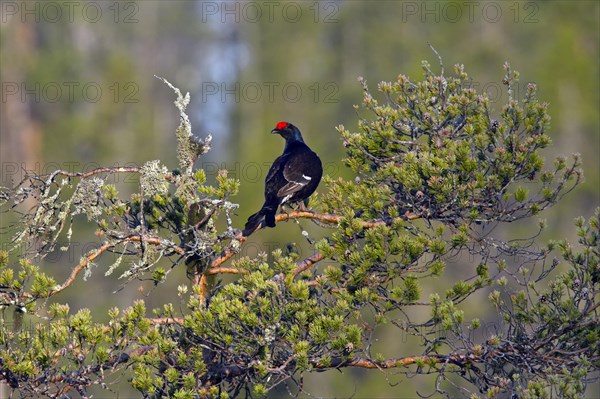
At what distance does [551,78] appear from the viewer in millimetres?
31312

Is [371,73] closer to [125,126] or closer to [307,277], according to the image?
[125,126]

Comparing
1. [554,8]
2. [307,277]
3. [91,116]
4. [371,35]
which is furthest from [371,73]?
[307,277]

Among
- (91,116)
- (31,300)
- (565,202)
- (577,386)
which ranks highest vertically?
(91,116)

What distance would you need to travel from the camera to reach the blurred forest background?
102 ft

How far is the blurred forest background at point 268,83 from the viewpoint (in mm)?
31000

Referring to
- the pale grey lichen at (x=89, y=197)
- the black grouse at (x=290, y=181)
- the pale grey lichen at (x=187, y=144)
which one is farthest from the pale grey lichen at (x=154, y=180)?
the black grouse at (x=290, y=181)

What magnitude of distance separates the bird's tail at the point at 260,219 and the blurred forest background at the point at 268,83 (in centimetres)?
1055

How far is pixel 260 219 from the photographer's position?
8594mm

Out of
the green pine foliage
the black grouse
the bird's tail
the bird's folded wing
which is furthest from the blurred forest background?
the green pine foliage

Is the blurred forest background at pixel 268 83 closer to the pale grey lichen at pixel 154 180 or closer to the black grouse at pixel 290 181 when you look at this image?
the black grouse at pixel 290 181

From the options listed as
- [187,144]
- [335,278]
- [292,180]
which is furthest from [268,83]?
[335,278]

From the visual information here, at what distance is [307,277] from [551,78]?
83.4 ft

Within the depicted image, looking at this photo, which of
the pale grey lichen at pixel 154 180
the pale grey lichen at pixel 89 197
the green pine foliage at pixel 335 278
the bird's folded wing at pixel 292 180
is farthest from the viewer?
the bird's folded wing at pixel 292 180

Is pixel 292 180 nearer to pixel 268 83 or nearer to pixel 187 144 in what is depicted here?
pixel 187 144
